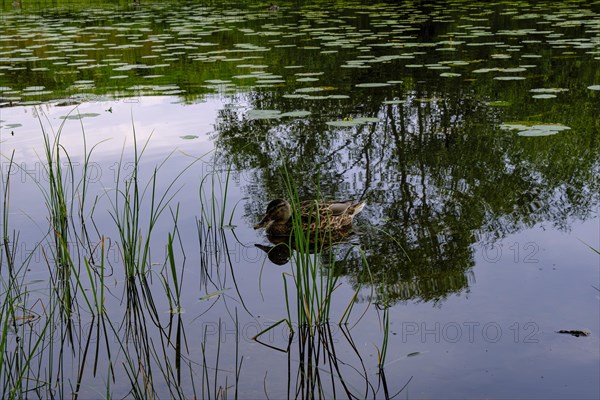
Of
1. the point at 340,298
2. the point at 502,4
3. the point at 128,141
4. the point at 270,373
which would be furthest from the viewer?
the point at 502,4

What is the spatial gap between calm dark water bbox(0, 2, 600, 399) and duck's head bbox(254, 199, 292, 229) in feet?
0.32

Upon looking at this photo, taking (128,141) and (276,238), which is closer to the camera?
(276,238)

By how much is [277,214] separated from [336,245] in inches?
14.8

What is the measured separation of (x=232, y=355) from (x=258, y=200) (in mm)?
1877

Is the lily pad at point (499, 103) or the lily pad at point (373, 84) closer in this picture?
the lily pad at point (499, 103)

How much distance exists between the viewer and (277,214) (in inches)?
159

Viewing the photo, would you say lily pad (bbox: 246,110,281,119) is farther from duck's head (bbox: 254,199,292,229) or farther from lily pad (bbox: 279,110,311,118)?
duck's head (bbox: 254,199,292,229)

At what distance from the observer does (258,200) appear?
4527 millimetres

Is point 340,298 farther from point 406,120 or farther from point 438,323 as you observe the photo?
point 406,120

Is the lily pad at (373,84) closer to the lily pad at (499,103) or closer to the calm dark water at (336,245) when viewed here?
the calm dark water at (336,245)

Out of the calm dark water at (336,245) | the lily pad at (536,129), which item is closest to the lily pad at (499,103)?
the calm dark water at (336,245)

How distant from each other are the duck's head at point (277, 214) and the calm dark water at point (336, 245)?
3.9 inches

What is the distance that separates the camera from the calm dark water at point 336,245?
2633 millimetres

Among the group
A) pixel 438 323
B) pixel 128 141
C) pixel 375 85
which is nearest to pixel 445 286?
pixel 438 323
